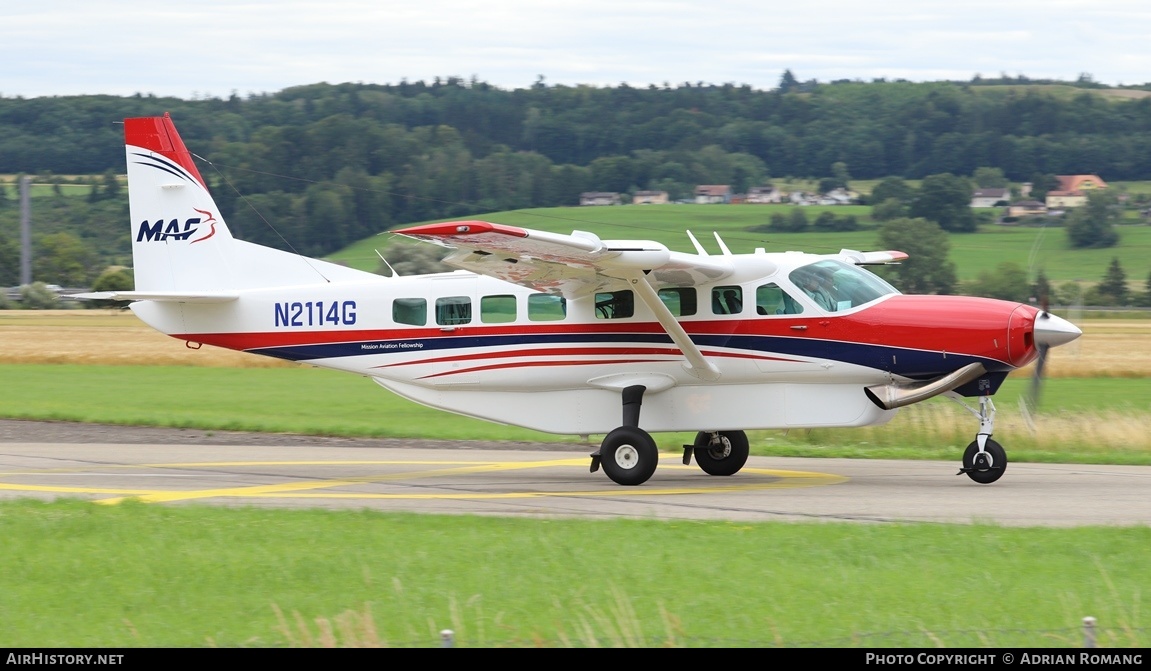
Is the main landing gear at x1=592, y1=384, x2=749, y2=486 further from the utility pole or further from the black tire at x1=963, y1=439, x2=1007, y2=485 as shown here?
the utility pole

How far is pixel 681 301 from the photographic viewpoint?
1533 cm

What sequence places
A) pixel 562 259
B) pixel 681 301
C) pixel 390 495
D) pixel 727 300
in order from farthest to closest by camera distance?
pixel 681 301, pixel 727 300, pixel 390 495, pixel 562 259

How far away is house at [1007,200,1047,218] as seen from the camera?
61969 millimetres

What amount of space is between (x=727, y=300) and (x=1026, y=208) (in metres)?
55.0

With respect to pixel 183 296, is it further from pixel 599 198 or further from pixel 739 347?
pixel 599 198

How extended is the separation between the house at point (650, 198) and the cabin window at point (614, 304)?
52751 mm

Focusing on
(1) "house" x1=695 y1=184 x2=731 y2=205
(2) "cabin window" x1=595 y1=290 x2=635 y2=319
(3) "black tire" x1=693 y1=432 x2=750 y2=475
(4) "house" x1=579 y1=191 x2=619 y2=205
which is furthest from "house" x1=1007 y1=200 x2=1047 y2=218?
(2) "cabin window" x1=595 y1=290 x2=635 y2=319

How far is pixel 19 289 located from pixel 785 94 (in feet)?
237

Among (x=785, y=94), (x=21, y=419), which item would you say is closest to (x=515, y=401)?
(x=21, y=419)

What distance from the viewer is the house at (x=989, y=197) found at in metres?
63.7

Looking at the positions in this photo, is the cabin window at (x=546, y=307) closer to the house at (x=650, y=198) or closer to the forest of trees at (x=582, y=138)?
the forest of trees at (x=582, y=138)

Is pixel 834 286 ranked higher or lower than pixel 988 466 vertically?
higher

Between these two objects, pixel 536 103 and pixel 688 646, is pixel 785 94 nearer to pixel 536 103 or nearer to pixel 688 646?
pixel 536 103

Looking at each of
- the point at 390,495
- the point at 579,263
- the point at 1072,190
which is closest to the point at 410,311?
the point at 390,495
